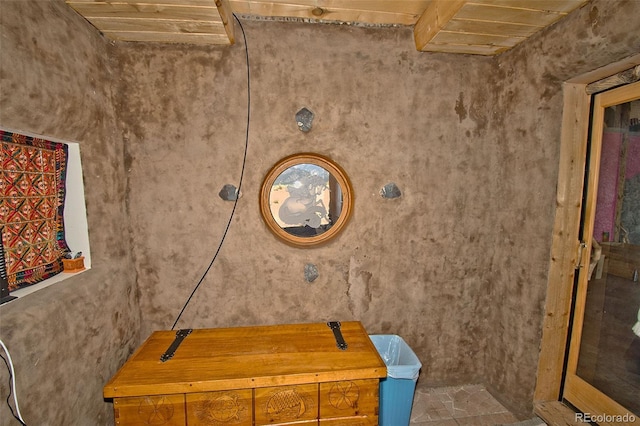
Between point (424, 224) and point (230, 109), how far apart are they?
1845 millimetres

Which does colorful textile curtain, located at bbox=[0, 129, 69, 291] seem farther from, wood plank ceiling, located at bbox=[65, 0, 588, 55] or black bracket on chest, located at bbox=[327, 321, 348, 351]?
black bracket on chest, located at bbox=[327, 321, 348, 351]

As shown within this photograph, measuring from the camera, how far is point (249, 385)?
174 centimetres

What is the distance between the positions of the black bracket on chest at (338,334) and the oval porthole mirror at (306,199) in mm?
661

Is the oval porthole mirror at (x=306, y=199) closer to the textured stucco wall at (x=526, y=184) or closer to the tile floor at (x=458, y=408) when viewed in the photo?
the textured stucco wall at (x=526, y=184)

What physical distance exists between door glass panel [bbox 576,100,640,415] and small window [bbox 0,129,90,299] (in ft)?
11.9

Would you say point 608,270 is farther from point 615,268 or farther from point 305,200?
point 305,200

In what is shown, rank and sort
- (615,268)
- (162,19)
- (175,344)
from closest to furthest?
1. (162,19)
2. (175,344)
3. (615,268)

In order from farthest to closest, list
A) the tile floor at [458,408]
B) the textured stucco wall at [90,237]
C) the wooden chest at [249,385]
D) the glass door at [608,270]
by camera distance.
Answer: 1. the tile floor at [458,408]
2. the glass door at [608,270]
3. the wooden chest at [249,385]
4. the textured stucco wall at [90,237]

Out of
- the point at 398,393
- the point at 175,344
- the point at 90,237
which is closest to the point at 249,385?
the point at 175,344

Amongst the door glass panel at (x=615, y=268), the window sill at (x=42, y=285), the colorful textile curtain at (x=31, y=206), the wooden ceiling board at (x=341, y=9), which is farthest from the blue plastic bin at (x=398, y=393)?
the wooden ceiling board at (x=341, y=9)

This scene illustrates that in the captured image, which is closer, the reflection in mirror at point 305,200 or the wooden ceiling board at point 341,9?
the wooden ceiling board at point 341,9

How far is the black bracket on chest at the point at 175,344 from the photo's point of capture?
193cm

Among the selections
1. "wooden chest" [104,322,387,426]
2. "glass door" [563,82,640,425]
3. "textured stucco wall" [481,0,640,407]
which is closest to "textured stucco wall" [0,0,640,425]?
"textured stucco wall" [481,0,640,407]

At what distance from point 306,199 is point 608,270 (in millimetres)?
2389
